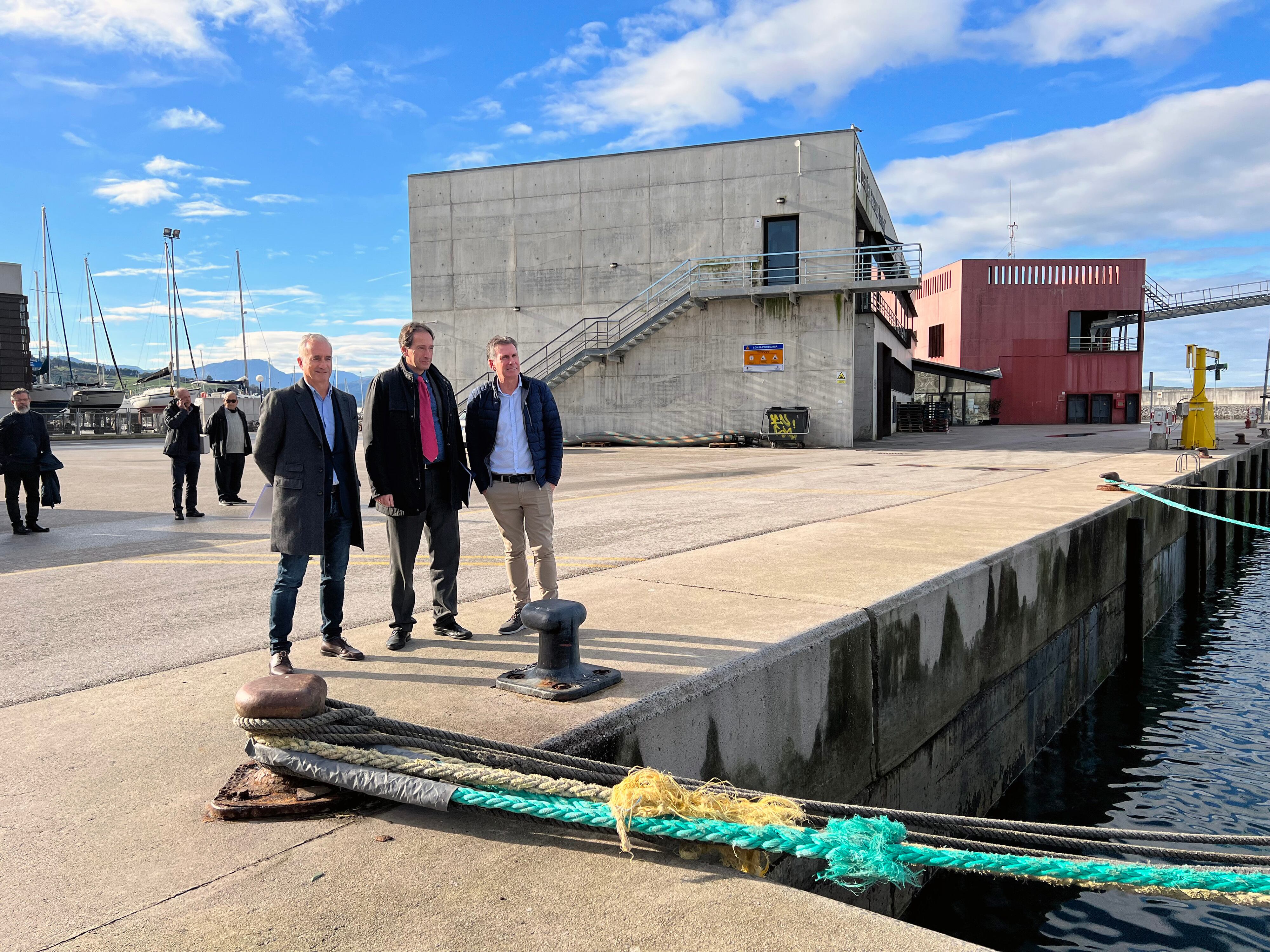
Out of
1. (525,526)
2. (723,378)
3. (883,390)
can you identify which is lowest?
(525,526)

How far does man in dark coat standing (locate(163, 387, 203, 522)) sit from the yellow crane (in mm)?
22042

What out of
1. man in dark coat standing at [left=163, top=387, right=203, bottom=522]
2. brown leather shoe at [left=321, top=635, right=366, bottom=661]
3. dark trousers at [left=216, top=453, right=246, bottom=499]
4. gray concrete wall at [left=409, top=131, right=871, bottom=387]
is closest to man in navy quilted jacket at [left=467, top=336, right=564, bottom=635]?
brown leather shoe at [left=321, top=635, right=366, bottom=661]

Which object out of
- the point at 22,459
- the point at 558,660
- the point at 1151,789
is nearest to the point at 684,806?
the point at 558,660

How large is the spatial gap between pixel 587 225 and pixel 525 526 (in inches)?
1095

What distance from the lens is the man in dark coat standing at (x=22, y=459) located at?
10930 millimetres

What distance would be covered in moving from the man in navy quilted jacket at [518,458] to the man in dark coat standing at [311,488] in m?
0.79

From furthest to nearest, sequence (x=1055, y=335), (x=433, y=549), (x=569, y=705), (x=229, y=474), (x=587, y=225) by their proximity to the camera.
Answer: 1. (x=1055, y=335)
2. (x=587, y=225)
3. (x=229, y=474)
4. (x=433, y=549)
5. (x=569, y=705)

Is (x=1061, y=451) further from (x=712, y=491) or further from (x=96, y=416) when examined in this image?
(x=96, y=416)

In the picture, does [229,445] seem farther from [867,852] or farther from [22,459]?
[867,852]

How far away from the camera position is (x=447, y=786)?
113 inches

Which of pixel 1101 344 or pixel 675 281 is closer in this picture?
pixel 675 281

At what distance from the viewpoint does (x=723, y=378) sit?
2975 centimetres

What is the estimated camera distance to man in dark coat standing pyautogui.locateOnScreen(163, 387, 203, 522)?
1218 cm

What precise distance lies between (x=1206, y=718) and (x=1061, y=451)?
666 inches
